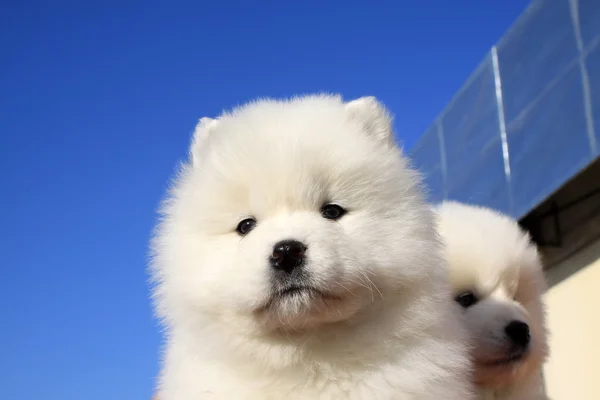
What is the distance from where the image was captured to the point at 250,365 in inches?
104

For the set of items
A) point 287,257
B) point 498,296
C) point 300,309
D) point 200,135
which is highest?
point 200,135

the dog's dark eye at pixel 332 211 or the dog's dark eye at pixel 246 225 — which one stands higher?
the dog's dark eye at pixel 332 211

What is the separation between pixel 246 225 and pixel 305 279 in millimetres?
410

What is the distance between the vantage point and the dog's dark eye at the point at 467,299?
3.86 m

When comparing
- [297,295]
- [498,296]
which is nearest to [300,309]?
[297,295]

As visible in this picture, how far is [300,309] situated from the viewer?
2514 mm

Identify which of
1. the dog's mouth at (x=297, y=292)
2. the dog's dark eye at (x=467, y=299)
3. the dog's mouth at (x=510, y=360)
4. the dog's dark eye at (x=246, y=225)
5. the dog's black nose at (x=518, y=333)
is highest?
the dog's dark eye at (x=467, y=299)

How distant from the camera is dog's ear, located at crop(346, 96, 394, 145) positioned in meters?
3.12

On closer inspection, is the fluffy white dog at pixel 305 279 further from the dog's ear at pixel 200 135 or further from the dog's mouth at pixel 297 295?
the dog's ear at pixel 200 135

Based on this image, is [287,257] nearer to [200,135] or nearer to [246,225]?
[246,225]

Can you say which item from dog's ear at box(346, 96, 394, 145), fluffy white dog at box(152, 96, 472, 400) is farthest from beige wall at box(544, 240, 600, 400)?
fluffy white dog at box(152, 96, 472, 400)

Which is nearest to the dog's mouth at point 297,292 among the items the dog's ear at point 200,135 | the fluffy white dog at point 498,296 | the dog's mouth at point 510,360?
the dog's ear at point 200,135

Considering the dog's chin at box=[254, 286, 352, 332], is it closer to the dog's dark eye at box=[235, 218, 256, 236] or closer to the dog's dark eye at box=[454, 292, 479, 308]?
the dog's dark eye at box=[235, 218, 256, 236]

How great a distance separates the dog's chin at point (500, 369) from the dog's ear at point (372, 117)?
1.37m
